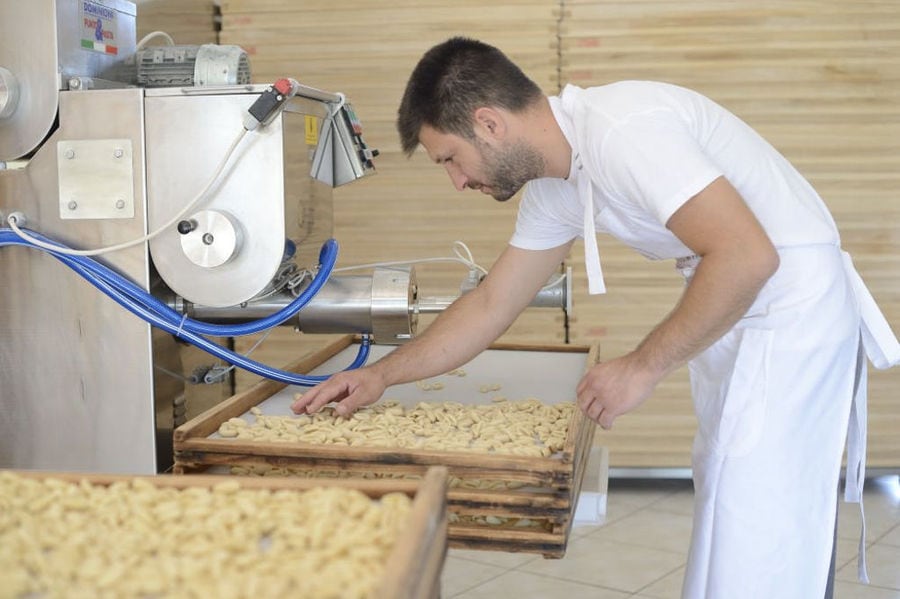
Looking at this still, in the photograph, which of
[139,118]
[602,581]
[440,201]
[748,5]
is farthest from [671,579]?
[139,118]

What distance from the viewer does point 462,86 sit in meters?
1.82

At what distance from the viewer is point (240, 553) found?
41.8 inches

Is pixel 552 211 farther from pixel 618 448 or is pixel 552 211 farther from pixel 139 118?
pixel 618 448

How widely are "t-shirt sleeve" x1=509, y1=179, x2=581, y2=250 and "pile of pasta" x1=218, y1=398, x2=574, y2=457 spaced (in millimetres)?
374

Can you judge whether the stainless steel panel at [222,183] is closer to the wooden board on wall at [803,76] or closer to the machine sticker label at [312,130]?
the machine sticker label at [312,130]

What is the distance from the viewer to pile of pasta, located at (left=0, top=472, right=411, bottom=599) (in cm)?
96

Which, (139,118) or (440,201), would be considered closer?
(139,118)

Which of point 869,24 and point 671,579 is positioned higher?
point 869,24

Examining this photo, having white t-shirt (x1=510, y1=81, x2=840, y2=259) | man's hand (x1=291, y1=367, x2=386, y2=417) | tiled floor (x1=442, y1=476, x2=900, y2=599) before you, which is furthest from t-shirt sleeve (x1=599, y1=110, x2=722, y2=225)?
tiled floor (x1=442, y1=476, x2=900, y2=599)

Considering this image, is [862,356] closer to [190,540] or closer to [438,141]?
[438,141]

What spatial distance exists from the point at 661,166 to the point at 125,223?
96 centimetres

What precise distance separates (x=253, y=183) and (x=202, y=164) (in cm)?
10

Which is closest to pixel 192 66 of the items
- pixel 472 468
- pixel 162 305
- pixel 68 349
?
pixel 162 305

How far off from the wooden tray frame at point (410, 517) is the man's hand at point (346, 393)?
661mm
